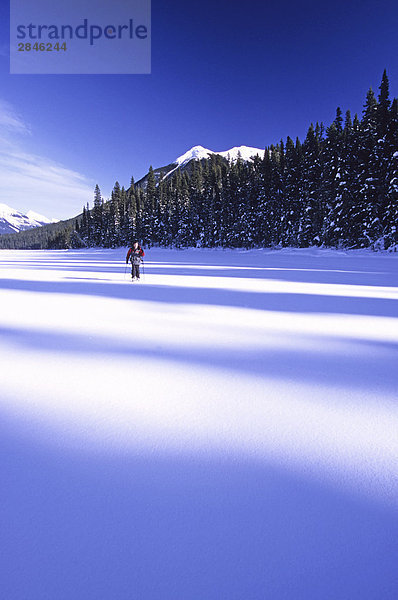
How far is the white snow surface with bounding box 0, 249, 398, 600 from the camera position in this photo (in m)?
1.20

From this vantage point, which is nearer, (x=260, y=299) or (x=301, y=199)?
(x=260, y=299)

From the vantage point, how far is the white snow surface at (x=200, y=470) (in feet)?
3.92

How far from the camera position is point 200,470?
5.49 ft

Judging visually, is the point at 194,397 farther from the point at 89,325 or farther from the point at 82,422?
the point at 89,325

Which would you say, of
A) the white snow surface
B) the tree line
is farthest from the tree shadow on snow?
the tree line

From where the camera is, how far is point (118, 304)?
21.8ft

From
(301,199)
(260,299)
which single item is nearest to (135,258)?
(260,299)

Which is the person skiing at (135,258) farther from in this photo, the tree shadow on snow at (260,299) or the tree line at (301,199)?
the tree line at (301,199)

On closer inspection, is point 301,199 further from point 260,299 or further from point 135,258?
point 260,299

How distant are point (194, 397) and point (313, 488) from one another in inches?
44.7

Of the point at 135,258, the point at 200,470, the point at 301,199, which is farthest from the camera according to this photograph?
the point at 301,199

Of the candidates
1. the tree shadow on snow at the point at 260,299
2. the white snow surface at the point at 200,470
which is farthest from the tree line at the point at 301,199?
the white snow surface at the point at 200,470

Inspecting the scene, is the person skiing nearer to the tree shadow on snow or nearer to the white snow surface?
the tree shadow on snow

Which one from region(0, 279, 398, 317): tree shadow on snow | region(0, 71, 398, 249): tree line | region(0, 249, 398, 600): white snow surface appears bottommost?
region(0, 249, 398, 600): white snow surface
